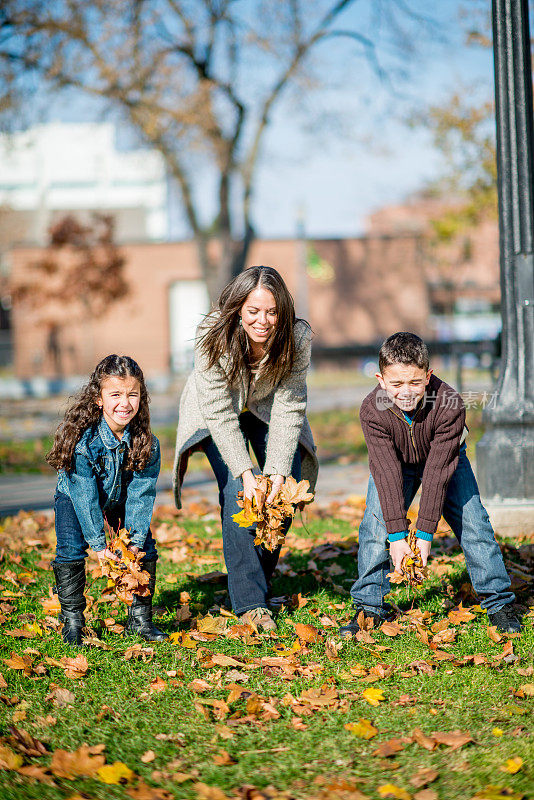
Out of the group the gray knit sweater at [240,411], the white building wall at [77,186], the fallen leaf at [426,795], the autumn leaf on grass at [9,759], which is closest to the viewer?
the fallen leaf at [426,795]

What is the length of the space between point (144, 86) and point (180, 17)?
2386 mm

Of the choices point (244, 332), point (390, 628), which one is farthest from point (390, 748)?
point (244, 332)

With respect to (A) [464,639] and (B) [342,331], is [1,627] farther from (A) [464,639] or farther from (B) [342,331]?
(B) [342,331]

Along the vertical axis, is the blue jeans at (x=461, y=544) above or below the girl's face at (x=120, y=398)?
below

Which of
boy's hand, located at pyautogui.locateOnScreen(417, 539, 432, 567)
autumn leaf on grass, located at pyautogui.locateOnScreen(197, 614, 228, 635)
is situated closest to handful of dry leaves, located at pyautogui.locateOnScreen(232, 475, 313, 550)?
autumn leaf on grass, located at pyautogui.locateOnScreen(197, 614, 228, 635)

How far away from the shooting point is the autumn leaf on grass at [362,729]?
2824 mm

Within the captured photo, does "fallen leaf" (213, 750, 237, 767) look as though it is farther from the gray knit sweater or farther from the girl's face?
the girl's face

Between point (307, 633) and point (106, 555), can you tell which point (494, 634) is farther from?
point (106, 555)

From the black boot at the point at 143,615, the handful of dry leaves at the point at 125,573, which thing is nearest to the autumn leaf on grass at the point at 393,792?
the handful of dry leaves at the point at 125,573

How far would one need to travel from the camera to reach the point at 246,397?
4.11 meters

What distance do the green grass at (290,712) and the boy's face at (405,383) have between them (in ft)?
3.52

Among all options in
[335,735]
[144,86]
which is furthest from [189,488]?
[144,86]

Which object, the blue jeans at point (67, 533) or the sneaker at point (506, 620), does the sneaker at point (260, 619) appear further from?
the sneaker at point (506, 620)

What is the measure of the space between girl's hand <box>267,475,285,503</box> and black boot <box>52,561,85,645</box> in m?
0.94
